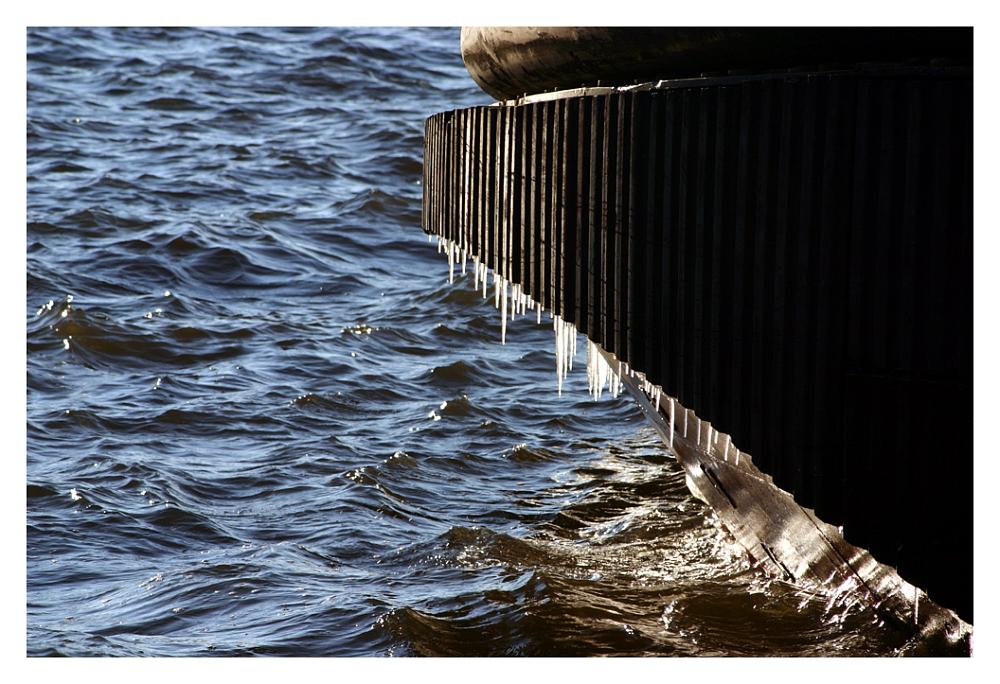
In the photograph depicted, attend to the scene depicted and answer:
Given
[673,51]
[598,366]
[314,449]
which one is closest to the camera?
[673,51]

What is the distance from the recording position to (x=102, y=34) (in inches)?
902

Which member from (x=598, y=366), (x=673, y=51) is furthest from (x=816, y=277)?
(x=598, y=366)

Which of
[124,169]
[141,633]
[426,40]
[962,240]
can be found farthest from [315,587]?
[426,40]

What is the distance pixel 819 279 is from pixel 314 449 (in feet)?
15.9

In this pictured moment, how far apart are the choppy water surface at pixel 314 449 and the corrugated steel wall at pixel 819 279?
94cm

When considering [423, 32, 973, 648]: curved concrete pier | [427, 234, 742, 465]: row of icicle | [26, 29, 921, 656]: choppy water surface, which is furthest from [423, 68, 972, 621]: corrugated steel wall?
[427, 234, 742, 465]: row of icicle

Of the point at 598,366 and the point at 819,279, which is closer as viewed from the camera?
the point at 819,279

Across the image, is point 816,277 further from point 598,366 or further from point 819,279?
point 598,366

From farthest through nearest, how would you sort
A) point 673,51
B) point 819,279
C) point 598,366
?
point 598,366 < point 673,51 < point 819,279

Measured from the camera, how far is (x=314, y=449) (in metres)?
8.59

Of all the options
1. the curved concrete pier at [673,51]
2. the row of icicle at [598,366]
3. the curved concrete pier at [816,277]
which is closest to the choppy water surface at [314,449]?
the row of icicle at [598,366]

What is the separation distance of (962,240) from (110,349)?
26.5 feet

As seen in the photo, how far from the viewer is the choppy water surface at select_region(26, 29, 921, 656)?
5.75m

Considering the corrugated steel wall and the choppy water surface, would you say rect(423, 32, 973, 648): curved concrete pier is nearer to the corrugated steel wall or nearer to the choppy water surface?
the corrugated steel wall
